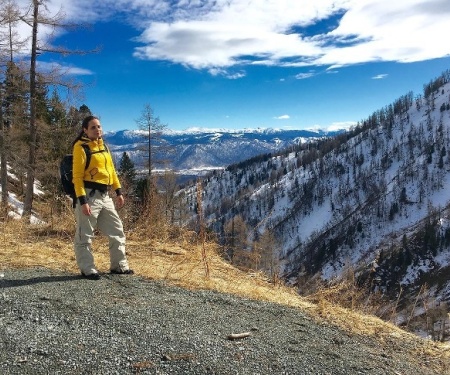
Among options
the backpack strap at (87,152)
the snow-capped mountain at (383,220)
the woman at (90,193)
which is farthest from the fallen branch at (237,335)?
the snow-capped mountain at (383,220)

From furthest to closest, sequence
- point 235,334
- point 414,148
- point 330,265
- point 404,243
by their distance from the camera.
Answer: point 414,148
point 330,265
point 404,243
point 235,334

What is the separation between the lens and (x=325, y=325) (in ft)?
16.0

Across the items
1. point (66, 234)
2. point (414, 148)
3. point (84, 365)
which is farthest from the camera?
point (414, 148)

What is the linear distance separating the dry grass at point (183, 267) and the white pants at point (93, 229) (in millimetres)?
538

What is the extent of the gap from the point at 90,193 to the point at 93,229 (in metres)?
0.54

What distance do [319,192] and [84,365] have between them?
653 ft

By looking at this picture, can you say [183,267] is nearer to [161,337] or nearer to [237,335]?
[237,335]

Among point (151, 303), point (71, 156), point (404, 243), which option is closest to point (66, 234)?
point (71, 156)

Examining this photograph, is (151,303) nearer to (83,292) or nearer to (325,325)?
(83,292)

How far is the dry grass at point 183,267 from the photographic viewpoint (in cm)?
491

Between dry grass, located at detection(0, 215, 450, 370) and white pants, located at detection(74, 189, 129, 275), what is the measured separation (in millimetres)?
538

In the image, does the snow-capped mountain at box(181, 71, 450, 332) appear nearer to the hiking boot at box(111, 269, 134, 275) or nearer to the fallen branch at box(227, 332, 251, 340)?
the hiking boot at box(111, 269, 134, 275)

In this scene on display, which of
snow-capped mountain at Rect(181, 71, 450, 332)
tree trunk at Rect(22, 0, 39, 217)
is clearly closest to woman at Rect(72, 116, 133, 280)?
tree trunk at Rect(22, 0, 39, 217)

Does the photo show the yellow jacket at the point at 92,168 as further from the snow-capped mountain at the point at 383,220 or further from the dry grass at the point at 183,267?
the snow-capped mountain at the point at 383,220
